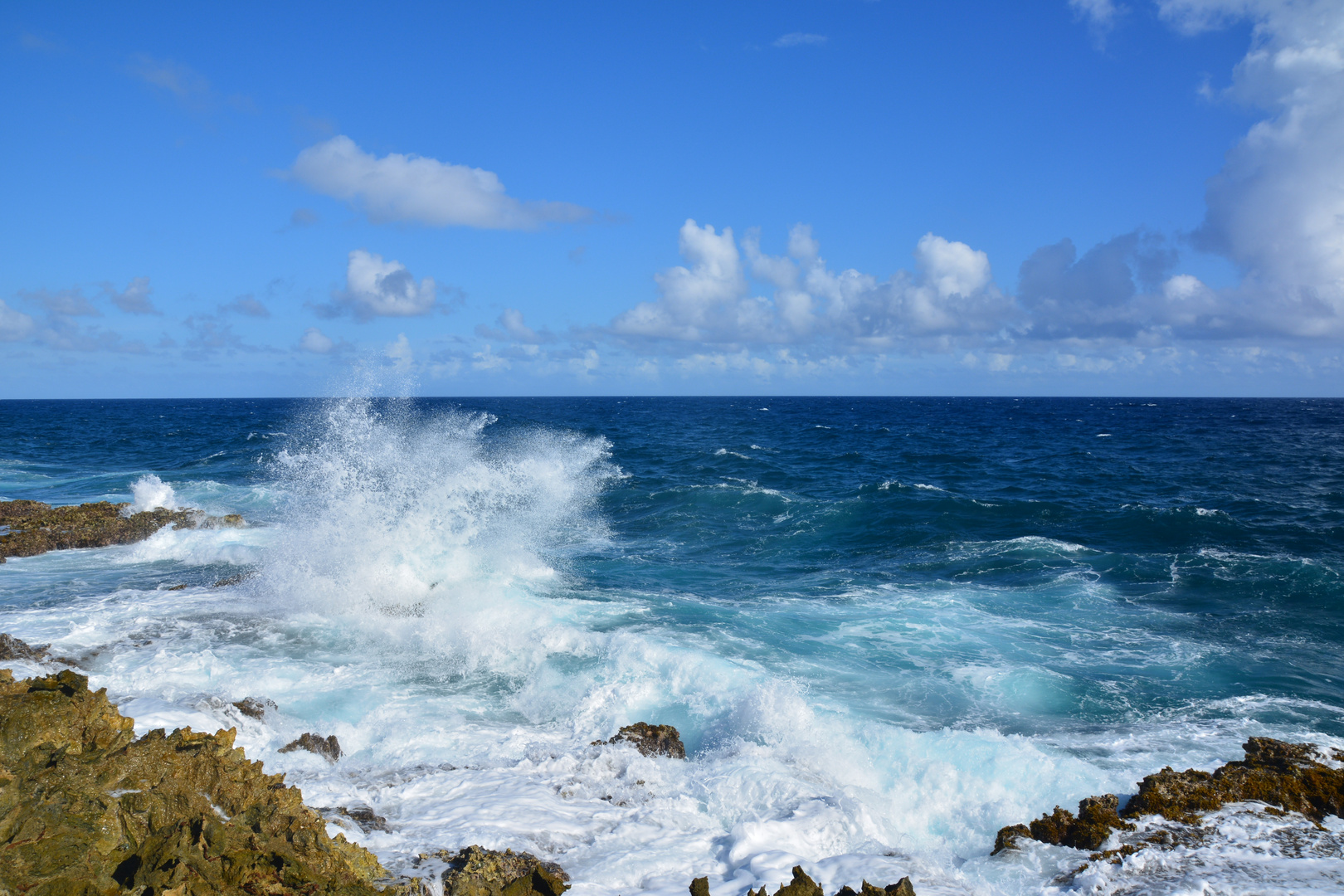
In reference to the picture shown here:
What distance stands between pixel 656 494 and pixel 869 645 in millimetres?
13767

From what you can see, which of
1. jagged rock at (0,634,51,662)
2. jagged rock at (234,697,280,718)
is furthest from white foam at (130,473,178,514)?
jagged rock at (234,697,280,718)

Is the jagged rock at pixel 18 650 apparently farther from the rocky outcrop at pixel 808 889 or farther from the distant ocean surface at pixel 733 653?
the rocky outcrop at pixel 808 889

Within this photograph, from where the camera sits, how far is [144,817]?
462 cm

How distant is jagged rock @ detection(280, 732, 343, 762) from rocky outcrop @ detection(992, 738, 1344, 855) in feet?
19.8

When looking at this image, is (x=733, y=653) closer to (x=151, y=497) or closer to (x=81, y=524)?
(x=81, y=524)

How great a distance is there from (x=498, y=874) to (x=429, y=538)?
1021 centimetres

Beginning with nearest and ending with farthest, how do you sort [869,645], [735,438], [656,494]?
[869,645], [656,494], [735,438]

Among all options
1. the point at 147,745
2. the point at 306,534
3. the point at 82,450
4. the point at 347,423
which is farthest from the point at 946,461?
the point at 82,450

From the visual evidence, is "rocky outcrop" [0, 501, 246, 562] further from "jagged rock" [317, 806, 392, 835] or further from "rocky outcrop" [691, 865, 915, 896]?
"rocky outcrop" [691, 865, 915, 896]

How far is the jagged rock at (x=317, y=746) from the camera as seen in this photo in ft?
23.3

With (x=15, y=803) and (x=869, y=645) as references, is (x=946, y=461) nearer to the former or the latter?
(x=869, y=645)

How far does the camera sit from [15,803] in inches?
173

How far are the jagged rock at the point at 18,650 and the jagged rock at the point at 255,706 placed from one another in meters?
2.91

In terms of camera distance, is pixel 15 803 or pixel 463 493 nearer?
pixel 15 803
